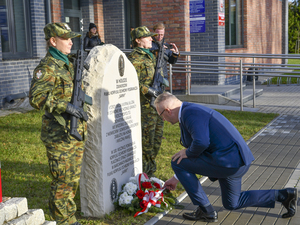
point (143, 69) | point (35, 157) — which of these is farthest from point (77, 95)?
point (35, 157)

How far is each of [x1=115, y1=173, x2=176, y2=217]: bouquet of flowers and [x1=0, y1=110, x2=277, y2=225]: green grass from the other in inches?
3.6

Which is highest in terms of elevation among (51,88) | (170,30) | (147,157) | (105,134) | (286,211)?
(170,30)

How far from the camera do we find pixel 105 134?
425 centimetres

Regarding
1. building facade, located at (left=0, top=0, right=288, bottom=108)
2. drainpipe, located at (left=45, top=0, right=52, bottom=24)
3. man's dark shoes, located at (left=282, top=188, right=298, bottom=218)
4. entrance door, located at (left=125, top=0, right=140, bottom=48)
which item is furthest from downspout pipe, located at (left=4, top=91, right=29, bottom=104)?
man's dark shoes, located at (left=282, top=188, right=298, bottom=218)

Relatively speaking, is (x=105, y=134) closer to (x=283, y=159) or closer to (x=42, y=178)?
(x=42, y=178)

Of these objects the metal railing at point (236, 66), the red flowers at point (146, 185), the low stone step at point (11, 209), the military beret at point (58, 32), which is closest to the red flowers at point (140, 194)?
the red flowers at point (146, 185)

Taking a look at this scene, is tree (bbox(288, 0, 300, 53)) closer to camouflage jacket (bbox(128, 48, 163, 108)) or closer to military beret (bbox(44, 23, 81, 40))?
camouflage jacket (bbox(128, 48, 163, 108))

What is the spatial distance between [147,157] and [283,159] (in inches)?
95.6

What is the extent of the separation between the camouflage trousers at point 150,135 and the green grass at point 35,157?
0.32 metres

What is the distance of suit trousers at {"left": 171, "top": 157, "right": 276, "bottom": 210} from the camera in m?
3.92

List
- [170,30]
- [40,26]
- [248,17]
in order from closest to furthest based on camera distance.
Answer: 1. [40,26]
2. [170,30]
3. [248,17]

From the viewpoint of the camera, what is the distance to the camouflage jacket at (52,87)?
3.41 m

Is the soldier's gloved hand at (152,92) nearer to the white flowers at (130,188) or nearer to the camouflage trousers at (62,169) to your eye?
the white flowers at (130,188)

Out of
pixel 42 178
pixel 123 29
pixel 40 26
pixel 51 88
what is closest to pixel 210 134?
pixel 51 88
